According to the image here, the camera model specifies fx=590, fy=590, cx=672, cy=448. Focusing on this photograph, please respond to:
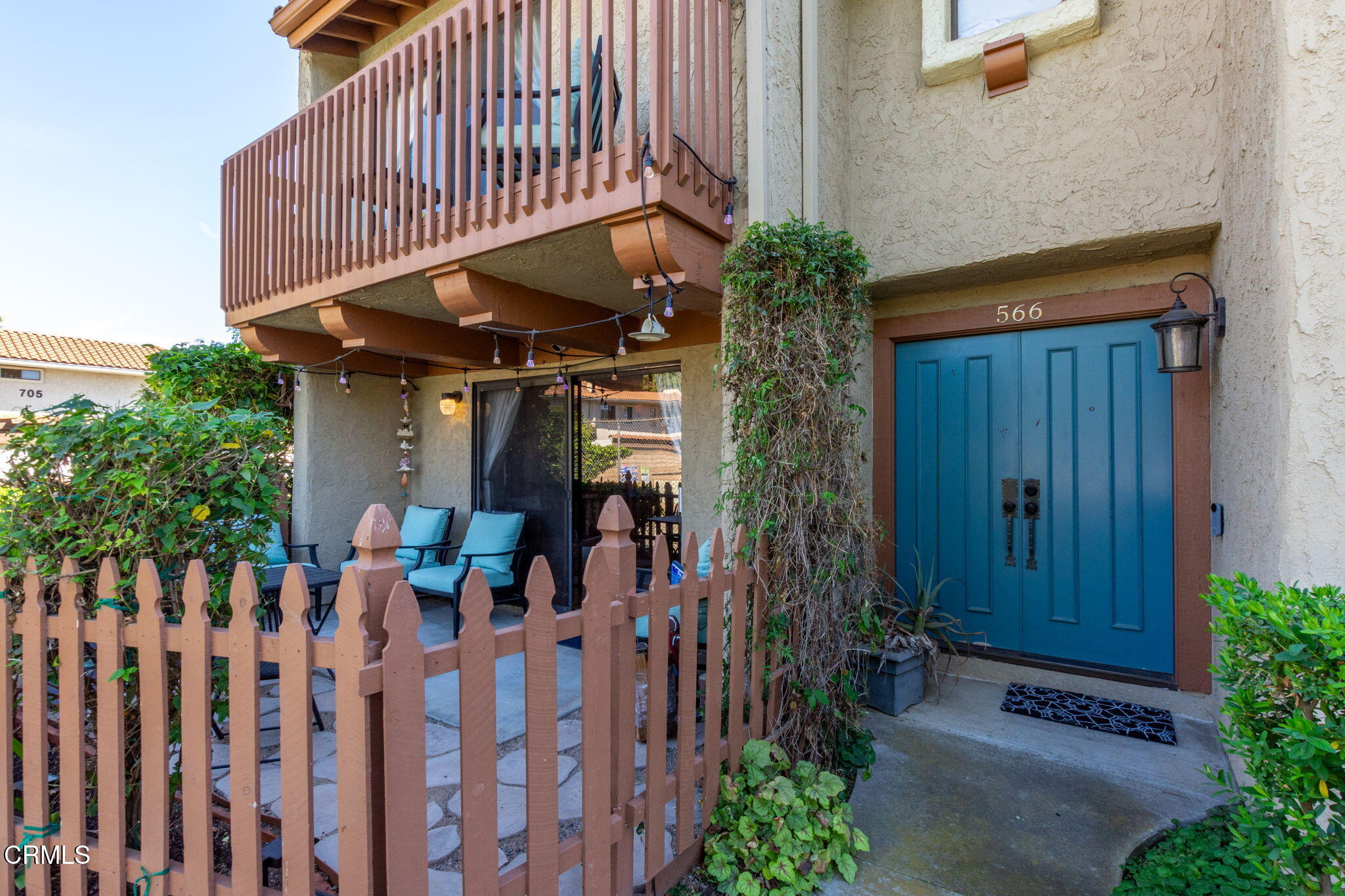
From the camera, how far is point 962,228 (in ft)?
10.8

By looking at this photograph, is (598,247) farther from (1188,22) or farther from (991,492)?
(1188,22)

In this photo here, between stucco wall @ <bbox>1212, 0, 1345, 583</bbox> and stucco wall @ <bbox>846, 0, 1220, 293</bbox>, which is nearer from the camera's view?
stucco wall @ <bbox>1212, 0, 1345, 583</bbox>

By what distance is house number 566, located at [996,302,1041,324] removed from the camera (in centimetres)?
339

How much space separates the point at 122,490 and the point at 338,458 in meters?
4.16

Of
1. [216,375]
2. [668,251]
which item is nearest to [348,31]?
[216,375]

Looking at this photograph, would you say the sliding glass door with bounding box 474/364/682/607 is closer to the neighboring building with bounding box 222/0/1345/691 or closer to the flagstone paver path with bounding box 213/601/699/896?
the neighboring building with bounding box 222/0/1345/691

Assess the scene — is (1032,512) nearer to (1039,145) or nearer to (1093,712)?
(1093,712)

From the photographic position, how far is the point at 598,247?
123 inches

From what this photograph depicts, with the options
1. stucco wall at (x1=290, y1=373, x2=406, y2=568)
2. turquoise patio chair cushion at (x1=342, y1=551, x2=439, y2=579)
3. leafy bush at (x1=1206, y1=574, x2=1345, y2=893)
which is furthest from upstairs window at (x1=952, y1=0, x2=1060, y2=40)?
stucco wall at (x1=290, y1=373, x2=406, y2=568)

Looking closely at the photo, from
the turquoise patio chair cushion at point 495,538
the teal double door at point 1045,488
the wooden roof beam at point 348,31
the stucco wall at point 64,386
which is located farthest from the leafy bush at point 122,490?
the stucco wall at point 64,386

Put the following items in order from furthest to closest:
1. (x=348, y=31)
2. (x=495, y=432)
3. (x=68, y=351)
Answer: (x=68, y=351), (x=495, y=432), (x=348, y=31)

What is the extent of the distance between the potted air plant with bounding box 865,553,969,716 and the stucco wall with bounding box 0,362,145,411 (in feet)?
60.1

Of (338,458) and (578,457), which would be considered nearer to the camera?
(578,457)

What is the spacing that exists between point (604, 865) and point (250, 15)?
1491 cm
